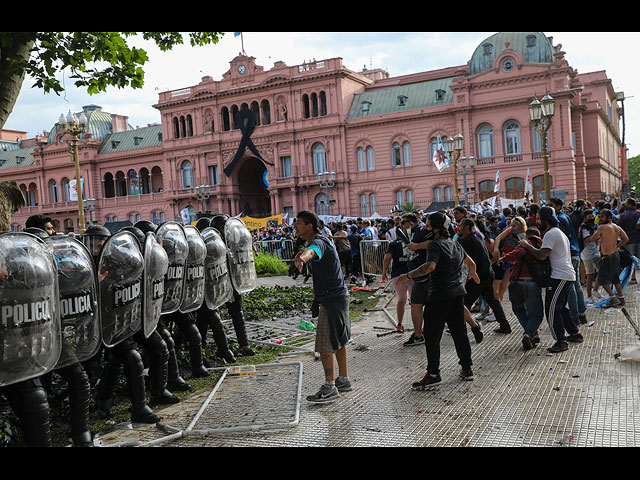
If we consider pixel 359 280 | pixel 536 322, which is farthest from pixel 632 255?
pixel 359 280

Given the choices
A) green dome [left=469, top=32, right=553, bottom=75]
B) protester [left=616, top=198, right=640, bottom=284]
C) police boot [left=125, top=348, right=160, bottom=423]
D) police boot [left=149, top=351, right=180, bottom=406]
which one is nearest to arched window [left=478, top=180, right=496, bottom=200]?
green dome [left=469, top=32, right=553, bottom=75]

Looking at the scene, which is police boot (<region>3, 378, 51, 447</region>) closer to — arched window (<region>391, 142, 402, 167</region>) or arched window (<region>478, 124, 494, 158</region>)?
arched window (<region>478, 124, 494, 158</region>)

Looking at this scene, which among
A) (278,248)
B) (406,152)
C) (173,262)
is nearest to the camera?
(173,262)

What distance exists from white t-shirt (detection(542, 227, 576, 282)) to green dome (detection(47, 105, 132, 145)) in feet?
188

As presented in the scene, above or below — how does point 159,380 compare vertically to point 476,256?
below

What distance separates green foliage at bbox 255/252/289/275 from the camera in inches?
817

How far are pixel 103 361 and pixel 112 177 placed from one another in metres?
53.3

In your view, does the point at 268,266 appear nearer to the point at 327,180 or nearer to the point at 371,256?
the point at 371,256

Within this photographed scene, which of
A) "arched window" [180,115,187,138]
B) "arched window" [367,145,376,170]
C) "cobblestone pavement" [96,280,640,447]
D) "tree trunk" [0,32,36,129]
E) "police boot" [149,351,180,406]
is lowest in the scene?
"cobblestone pavement" [96,280,640,447]

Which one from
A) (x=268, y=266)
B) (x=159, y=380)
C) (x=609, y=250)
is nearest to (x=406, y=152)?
(x=268, y=266)

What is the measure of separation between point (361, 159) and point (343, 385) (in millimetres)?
39262

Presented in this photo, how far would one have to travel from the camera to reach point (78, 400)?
184 inches

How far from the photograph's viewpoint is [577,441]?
4.48m

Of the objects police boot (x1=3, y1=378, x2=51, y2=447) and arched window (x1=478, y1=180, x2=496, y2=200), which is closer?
police boot (x1=3, y1=378, x2=51, y2=447)
